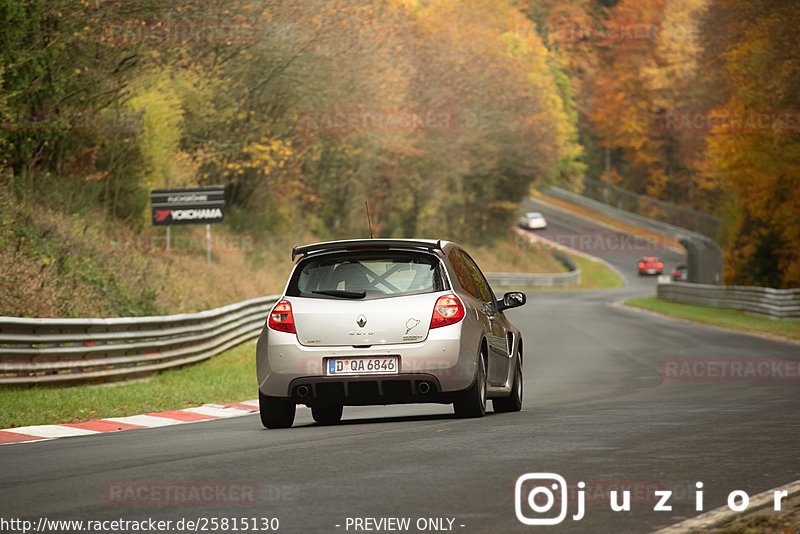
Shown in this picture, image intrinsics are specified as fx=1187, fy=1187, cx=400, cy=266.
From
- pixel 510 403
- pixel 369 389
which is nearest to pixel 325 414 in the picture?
pixel 369 389

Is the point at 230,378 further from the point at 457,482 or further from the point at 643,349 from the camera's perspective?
the point at 457,482

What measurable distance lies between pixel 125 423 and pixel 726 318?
31.5m

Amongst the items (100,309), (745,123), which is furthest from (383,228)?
(100,309)

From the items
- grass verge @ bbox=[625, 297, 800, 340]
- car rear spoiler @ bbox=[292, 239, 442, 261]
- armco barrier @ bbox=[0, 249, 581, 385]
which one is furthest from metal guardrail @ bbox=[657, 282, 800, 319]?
car rear spoiler @ bbox=[292, 239, 442, 261]

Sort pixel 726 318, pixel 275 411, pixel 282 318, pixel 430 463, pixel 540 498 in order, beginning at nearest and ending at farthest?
1. pixel 540 498
2. pixel 430 463
3. pixel 282 318
4. pixel 275 411
5. pixel 726 318

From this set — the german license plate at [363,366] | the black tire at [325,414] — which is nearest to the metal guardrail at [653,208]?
the black tire at [325,414]

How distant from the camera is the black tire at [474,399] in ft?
35.7

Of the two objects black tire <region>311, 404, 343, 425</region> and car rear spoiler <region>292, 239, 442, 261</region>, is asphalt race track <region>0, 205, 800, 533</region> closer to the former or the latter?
black tire <region>311, 404, 343, 425</region>

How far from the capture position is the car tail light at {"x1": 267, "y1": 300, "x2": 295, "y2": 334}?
1070cm

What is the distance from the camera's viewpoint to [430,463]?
312 inches

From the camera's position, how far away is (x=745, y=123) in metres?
42.2

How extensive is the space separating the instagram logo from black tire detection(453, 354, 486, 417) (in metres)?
3.46

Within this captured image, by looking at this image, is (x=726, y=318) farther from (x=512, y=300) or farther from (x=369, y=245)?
(x=369, y=245)

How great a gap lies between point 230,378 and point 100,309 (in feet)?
9.85
